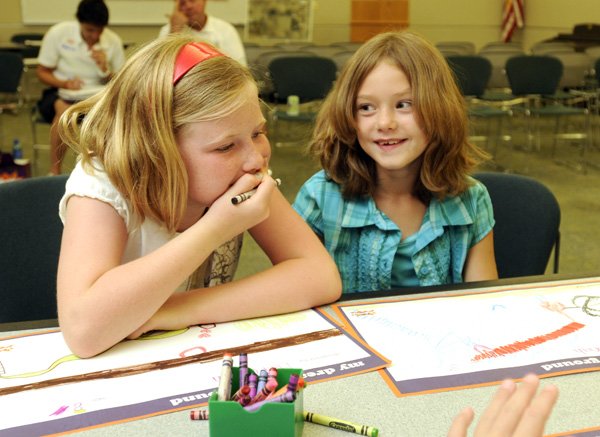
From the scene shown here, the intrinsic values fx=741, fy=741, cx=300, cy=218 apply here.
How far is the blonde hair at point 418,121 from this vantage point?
1.65 metres

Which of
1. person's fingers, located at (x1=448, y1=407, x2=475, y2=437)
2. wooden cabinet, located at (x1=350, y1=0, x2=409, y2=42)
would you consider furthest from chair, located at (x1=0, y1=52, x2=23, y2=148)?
wooden cabinet, located at (x1=350, y1=0, x2=409, y2=42)

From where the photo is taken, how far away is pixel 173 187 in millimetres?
1288

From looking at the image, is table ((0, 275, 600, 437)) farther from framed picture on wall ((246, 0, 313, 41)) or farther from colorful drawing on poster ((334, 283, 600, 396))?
framed picture on wall ((246, 0, 313, 41))

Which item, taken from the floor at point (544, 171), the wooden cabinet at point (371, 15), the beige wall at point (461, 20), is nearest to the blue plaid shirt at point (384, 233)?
the floor at point (544, 171)

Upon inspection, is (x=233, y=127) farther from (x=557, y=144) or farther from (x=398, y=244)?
(x=557, y=144)

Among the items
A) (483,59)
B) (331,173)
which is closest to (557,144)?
(483,59)

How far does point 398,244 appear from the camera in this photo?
1713mm

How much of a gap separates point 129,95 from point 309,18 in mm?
8851

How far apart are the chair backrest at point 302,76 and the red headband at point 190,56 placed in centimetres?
467

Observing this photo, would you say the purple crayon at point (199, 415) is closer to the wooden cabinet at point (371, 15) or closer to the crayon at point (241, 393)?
the crayon at point (241, 393)

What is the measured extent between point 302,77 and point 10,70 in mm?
2324

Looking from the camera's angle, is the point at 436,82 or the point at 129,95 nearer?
the point at 129,95

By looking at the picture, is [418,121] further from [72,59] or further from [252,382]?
[72,59]

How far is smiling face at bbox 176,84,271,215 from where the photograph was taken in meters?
1.27
